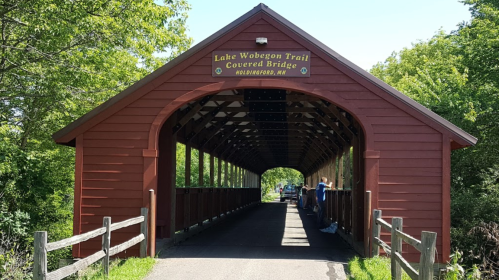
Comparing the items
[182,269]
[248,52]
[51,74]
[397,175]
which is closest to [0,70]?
[51,74]

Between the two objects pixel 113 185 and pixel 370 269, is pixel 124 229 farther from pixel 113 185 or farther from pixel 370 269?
pixel 370 269

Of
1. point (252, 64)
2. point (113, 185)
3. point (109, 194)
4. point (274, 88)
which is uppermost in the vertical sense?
point (252, 64)

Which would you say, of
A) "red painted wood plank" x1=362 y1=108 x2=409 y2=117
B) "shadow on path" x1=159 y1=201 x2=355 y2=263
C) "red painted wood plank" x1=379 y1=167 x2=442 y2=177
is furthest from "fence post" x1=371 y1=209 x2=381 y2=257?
"red painted wood plank" x1=362 y1=108 x2=409 y2=117

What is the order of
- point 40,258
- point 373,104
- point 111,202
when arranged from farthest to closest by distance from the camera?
point 111,202 < point 373,104 < point 40,258

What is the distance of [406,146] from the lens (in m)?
9.85

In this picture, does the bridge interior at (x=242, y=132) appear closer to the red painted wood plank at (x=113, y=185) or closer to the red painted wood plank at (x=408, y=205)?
the red painted wood plank at (x=408, y=205)

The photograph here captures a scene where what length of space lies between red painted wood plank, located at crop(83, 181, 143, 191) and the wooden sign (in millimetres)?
2363

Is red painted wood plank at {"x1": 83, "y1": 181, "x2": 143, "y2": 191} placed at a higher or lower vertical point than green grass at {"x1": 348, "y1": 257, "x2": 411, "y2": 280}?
higher

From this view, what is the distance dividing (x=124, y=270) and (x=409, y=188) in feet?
16.1

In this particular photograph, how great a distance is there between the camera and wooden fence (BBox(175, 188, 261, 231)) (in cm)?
1283

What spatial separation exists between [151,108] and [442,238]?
5422 millimetres

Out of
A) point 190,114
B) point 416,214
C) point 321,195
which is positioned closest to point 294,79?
point 190,114

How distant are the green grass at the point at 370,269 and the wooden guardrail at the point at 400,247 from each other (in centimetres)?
26

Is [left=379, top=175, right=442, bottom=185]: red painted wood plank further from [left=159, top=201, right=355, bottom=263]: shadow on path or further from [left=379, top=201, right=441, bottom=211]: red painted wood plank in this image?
[left=159, top=201, right=355, bottom=263]: shadow on path
